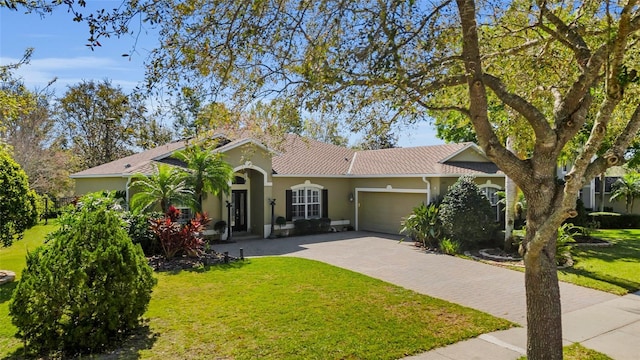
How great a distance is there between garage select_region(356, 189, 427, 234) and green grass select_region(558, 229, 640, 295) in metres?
7.16

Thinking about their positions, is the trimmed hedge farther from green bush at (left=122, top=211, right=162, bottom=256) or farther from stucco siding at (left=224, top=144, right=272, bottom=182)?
green bush at (left=122, top=211, right=162, bottom=256)

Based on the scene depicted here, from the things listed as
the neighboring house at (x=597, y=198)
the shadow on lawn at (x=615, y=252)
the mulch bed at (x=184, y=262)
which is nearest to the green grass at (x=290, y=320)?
the mulch bed at (x=184, y=262)

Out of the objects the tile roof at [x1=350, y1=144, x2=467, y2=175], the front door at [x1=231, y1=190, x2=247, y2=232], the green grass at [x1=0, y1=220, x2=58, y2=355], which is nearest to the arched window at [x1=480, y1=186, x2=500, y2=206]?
the tile roof at [x1=350, y1=144, x2=467, y2=175]

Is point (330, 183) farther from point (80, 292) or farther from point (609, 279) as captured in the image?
point (80, 292)

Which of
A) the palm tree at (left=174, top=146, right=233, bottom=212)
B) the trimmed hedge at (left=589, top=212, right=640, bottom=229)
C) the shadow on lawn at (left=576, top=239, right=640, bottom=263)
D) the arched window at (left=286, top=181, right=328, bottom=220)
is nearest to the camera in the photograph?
the shadow on lawn at (left=576, top=239, right=640, bottom=263)

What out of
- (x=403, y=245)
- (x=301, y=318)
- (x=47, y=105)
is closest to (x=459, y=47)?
(x=301, y=318)

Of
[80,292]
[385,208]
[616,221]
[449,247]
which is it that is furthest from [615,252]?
[80,292]

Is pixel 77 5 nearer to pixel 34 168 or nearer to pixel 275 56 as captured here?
pixel 275 56

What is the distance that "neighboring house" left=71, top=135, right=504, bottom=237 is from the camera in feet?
63.1

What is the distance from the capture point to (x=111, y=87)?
35906 mm

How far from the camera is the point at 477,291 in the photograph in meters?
10.5

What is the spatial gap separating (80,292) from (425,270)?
9.74m

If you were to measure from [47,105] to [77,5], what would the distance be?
33832mm

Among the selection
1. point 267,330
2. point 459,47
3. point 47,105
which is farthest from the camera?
point 47,105
